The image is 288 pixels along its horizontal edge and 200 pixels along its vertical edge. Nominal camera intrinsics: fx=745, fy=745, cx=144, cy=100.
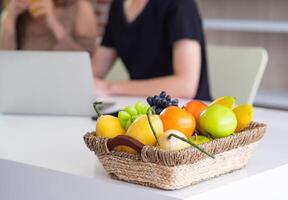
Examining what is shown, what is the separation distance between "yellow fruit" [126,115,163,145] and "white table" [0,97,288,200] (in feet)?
0.29

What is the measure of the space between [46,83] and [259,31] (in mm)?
2200

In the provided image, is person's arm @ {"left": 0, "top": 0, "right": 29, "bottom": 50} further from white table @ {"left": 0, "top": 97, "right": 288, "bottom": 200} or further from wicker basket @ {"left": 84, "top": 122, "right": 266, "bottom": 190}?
wicker basket @ {"left": 84, "top": 122, "right": 266, "bottom": 190}

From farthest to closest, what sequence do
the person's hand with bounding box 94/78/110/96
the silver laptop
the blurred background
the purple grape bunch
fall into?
the blurred background
the person's hand with bounding box 94/78/110/96
the silver laptop
the purple grape bunch

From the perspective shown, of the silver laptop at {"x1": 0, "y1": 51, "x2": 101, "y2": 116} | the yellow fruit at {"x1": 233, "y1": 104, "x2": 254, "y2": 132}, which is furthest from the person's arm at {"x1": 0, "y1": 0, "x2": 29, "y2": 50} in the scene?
the yellow fruit at {"x1": 233, "y1": 104, "x2": 254, "y2": 132}

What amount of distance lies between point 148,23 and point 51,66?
73 centimetres

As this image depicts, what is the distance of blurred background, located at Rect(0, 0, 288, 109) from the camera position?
3982mm

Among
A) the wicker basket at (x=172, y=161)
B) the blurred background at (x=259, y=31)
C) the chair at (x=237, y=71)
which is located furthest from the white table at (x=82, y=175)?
the blurred background at (x=259, y=31)

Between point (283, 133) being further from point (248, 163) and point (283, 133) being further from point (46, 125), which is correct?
point (46, 125)

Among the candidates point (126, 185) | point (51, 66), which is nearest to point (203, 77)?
point (51, 66)

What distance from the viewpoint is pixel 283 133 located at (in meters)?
1.88

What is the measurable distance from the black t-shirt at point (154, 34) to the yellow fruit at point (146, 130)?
4.24 ft

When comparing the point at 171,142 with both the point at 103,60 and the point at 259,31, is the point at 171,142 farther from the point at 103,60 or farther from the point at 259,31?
the point at 259,31

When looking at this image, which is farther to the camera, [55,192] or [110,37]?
[110,37]

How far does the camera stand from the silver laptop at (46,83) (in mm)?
2125
